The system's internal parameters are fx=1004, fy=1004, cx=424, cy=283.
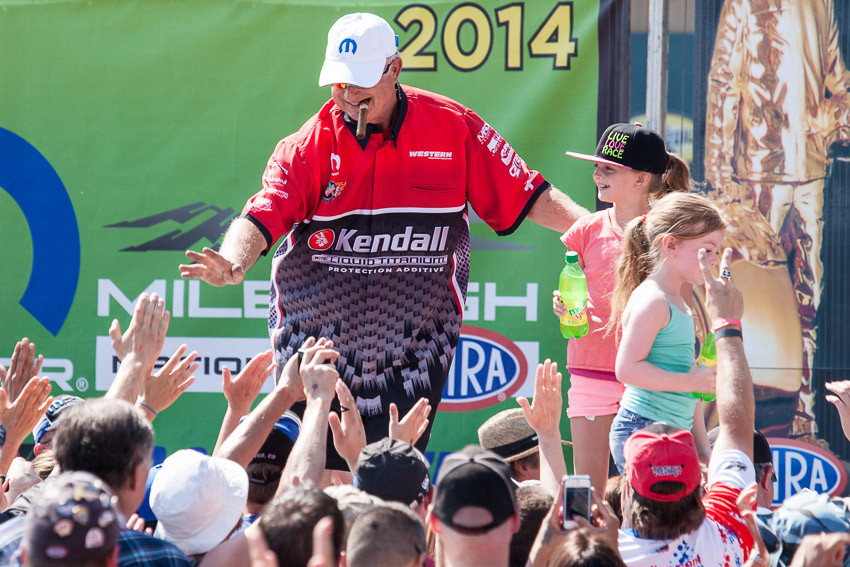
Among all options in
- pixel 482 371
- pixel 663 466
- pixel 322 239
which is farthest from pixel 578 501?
pixel 482 371

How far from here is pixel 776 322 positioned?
15.1ft

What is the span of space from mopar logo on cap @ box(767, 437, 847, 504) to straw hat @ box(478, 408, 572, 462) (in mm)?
1437

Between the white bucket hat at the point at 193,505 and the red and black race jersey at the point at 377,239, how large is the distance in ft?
3.66

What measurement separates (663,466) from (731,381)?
40 cm

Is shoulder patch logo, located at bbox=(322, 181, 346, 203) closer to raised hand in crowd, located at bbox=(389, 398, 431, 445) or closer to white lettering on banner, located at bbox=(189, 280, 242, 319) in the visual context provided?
raised hand in crowd, located at bbox=(389, 398, 431, 445)

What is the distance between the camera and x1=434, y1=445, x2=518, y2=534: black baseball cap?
1.93m

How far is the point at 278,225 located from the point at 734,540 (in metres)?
1.76

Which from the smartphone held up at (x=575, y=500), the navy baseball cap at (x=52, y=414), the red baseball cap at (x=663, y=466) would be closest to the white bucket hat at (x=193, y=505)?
the smartphone held up at (x=575, y=500)

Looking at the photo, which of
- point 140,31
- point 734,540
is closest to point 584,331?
point 734,540

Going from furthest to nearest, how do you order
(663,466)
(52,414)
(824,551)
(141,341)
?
(52,414), (141,341), (663,466), (824,551)

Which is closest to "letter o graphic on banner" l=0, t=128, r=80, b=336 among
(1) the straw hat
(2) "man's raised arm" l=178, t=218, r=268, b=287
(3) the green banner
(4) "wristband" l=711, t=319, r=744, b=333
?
(3) the green banner

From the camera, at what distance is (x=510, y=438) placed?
149 inches

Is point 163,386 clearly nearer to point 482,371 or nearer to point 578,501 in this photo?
point 578,501

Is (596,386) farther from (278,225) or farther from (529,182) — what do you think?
(278,225)
